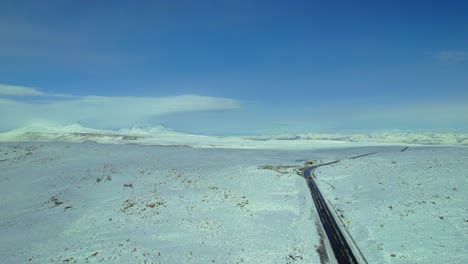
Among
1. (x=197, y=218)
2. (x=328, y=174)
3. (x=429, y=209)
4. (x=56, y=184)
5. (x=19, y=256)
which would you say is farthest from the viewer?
(x=328, y=174)

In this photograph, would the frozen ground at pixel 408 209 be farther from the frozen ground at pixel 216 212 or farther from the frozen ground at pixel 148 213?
the frozen ground at pixel 148 213

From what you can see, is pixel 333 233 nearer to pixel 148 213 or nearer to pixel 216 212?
pixel 216 212

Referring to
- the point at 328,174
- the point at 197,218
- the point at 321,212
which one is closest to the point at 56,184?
the point at 197,218

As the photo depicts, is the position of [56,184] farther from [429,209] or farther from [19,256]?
[429,209]

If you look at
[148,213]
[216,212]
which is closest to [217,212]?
[216,212]

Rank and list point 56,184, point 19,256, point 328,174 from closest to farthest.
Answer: point 19,256, point 56,184, point 328,174
